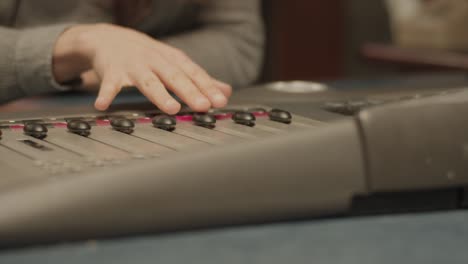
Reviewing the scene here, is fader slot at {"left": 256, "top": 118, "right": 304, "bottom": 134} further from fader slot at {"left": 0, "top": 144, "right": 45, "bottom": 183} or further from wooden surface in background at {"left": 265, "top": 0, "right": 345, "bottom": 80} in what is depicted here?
wooden surface in background at {"left": 265, "top": 0, "right": 345, "bottom": 80}

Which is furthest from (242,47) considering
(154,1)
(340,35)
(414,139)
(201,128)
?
(340,35)

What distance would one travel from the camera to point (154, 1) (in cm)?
121

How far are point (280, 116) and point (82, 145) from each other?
0.61 ft

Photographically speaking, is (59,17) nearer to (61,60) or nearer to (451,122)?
(61,60)

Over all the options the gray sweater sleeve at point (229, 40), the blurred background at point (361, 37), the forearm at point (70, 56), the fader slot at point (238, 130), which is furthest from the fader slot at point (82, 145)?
the blurred background at point (361, 37)

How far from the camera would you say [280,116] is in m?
0.62

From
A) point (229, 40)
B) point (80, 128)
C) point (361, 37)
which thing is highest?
point (80, 128)

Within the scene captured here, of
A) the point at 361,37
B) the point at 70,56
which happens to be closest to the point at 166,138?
the point at 70,56

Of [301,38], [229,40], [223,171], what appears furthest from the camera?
[301,38]

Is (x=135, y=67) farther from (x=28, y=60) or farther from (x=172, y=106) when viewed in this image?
(x=28, y=60)

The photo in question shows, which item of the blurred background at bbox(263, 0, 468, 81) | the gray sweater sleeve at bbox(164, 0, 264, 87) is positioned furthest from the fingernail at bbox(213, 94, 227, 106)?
the blurred background at bbox(263, 0, 468, 81)

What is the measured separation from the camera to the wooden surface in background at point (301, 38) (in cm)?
307

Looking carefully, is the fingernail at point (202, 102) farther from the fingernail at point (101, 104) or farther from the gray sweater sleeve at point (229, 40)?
the gray sweater sleeve at point (229, 40)

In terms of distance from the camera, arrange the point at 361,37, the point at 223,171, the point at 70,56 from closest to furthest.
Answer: the point at 223,171, the point at 70,56, the point at 361,37
